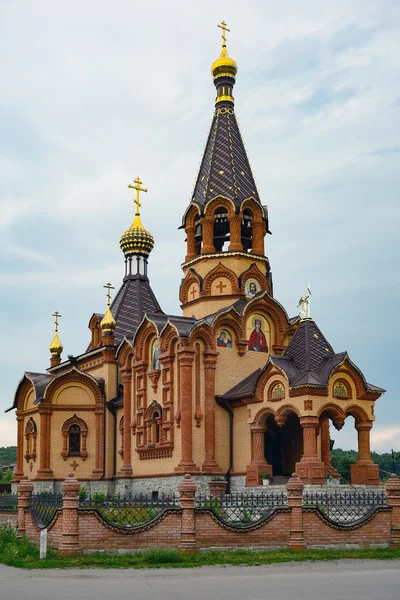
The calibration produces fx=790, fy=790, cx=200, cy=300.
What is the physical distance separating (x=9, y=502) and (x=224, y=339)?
748 cm

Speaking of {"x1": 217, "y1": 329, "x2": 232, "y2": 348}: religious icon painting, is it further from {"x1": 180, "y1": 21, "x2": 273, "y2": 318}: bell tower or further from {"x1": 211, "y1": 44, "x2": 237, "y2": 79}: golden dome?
{"x1": 211, "y1": 44, "x2": 237, "y2": 79}: golden dome

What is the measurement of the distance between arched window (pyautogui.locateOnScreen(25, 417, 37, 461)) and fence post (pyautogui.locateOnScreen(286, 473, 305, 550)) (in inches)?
570

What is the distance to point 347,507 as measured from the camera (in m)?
15.5

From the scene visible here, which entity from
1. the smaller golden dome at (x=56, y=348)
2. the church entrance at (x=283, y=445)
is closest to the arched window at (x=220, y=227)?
the church entrance at (x=283, y=445)

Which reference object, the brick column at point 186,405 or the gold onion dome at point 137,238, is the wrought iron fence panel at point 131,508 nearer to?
the brick column at point 186,405

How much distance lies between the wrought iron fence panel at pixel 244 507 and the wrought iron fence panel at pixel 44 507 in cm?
258

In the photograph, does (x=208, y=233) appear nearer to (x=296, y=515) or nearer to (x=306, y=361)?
(x=306, y=361)

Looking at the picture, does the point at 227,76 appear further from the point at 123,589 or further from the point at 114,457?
the point at 123,589

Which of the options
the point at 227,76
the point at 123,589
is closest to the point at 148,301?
the point at 227,76

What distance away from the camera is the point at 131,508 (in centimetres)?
1399

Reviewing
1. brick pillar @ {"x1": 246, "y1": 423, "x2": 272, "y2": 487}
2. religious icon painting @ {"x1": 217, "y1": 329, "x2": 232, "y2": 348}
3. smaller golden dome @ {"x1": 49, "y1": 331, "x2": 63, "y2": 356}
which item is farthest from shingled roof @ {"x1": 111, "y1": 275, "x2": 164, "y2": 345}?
brick pillar @ {"x1": 246, "y1": 423, "x2": 272, "y2": 487}

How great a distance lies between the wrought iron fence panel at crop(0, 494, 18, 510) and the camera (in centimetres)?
1929

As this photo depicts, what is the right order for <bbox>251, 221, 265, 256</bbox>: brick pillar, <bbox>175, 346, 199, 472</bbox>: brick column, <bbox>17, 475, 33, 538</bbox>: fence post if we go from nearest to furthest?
<bbox>17, 475, 33, 538</bbox>: fence post → <bbox>175, 346, 199, 472</bbox>: brick column → <bbox>251, 221, 265, 256</bbox>: brick pillar

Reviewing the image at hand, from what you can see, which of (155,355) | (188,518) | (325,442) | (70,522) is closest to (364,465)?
(325,442)
